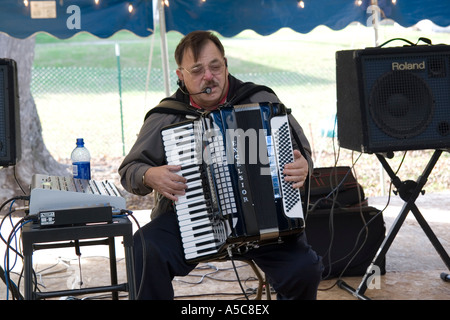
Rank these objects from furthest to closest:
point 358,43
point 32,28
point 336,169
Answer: point 358,43 → point 32,28 → point 336,169

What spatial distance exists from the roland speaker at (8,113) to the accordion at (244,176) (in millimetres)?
905

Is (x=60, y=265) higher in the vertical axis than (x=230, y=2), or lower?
lower

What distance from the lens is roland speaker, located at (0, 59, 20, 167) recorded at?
313 centimetres

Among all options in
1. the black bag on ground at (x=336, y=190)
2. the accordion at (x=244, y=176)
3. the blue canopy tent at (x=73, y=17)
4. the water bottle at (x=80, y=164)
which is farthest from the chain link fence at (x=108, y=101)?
the accordion at (x=244, y=176)

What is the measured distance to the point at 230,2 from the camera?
578 cm

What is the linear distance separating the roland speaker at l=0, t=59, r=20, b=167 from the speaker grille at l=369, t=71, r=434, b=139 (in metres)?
1.85

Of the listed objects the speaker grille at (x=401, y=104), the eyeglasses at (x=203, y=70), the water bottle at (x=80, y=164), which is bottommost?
the water bottle at (x=80, y=164)

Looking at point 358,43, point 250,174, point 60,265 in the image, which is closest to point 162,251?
point 250,174

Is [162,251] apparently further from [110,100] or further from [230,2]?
[110,100]

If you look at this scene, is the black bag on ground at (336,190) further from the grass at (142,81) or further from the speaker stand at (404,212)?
the grass at (142,81)

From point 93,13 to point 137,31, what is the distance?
0.41 meters

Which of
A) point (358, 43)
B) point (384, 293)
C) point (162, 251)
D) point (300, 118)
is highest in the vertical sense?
point (358, 43)

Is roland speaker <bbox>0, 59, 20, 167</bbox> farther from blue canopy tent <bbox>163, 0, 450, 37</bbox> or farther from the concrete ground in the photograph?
blue canopy tent <bbox>163, 0, 450, 37</bbox>

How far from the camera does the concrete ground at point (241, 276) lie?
401cm
